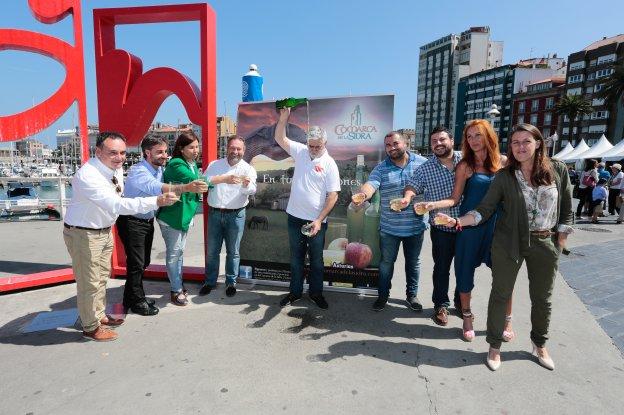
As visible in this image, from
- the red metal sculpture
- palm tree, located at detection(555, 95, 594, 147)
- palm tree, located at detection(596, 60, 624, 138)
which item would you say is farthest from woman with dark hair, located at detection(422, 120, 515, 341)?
palm tree, located at detection(555, 95, 594, 147)

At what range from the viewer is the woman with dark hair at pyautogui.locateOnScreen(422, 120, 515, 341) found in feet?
9.71

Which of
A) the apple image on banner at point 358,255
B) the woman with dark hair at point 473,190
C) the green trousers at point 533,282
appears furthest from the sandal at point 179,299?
the green trousers at point 533,282

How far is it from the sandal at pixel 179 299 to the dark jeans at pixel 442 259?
260 cm

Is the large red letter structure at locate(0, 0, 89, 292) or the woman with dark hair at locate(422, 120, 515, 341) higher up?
the large red letter structure at locate(0, 0, 89, 292)

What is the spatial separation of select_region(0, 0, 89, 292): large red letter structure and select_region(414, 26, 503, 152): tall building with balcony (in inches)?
3233

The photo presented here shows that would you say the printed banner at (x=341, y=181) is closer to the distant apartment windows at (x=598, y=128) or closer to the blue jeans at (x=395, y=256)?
the blue jeans at (x=395, y=256)

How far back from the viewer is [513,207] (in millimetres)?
2584

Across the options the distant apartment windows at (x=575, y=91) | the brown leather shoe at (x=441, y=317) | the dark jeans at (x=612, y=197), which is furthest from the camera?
the distant apartment windows at (x=575, y=91)

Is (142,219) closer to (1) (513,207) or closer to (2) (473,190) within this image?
(2) (473,190)

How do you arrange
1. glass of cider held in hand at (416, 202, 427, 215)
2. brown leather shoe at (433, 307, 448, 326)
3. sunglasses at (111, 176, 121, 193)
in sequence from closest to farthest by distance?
glass of cider held in hand at (416, 202, 427, 215)
sunglasses at (111, 176, 121, 193)
brown leather shoe at (433, 307, 448, 326)

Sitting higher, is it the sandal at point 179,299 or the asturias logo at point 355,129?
the asturias logo at point 355,129

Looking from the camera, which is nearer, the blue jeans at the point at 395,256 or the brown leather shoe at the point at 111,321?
the brown leather shoe at the point at 111,321

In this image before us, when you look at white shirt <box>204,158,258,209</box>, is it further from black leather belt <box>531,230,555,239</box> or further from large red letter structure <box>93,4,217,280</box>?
black leather belt <box>531,230,555,239</box>

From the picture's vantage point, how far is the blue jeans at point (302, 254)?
3.69 meters
